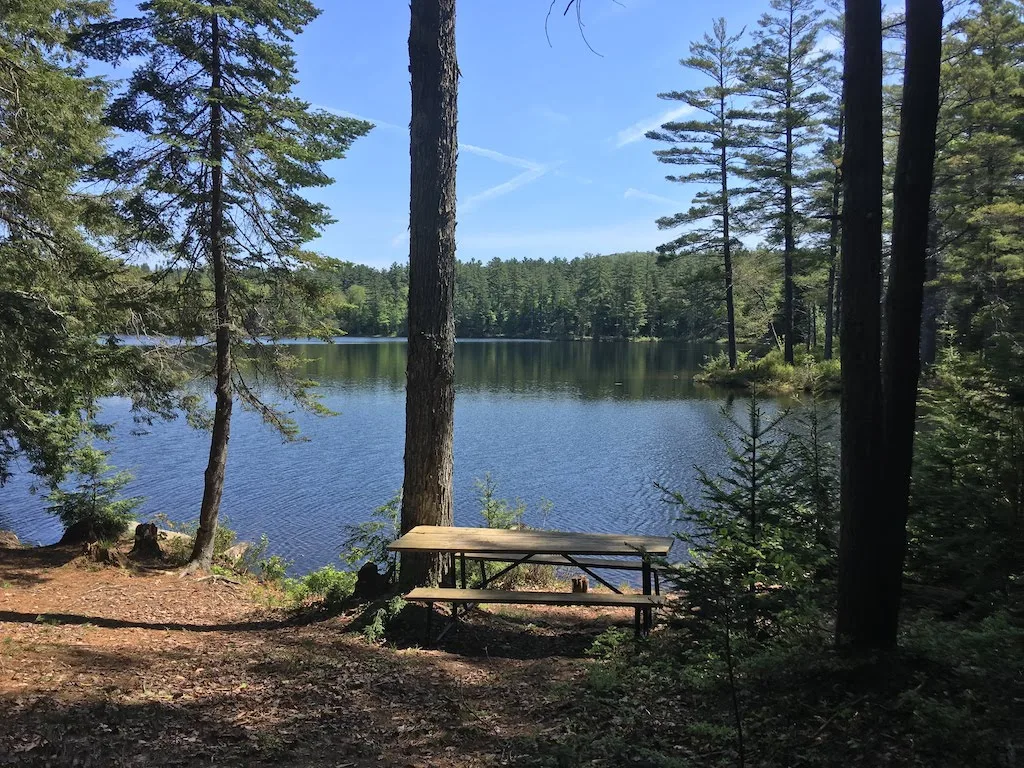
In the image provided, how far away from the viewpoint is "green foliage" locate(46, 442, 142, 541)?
9.52 metres

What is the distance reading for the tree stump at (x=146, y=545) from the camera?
8.88m

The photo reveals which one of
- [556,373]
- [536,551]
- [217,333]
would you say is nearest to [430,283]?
[536,551]

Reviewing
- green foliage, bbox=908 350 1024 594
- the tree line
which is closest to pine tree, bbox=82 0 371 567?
green foliage, bbox=908 350 1024 594

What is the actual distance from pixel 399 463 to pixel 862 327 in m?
14.2

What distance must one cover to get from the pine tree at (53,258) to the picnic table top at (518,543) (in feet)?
15.1

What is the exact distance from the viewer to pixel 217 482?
338 inches

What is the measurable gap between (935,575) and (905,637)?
1708mm

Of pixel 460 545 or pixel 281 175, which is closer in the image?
pixel 460 545

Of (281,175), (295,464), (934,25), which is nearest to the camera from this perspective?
(934,25)

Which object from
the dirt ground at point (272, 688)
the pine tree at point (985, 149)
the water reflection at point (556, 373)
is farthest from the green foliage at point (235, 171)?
the water reflection at point (556, 373)

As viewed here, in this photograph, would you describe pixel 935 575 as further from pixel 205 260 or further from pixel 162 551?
pixel 162 551

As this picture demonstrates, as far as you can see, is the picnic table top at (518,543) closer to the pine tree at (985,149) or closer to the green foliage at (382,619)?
the green foliage at (382,619)

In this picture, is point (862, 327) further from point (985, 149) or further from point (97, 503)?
point (985, 149)

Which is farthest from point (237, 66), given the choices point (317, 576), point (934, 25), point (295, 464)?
point (295, 464)
